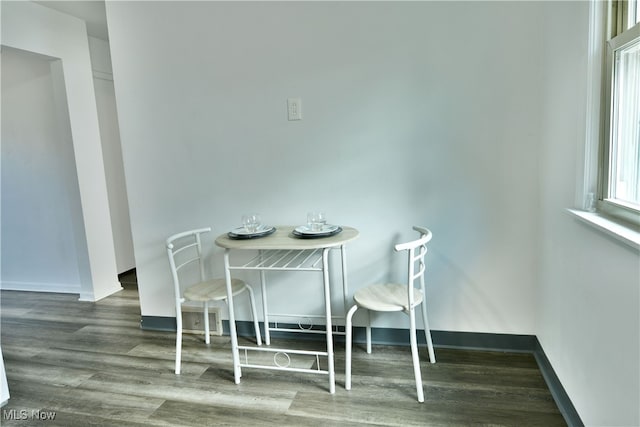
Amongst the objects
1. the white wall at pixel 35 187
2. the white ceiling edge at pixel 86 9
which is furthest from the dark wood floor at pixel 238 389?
the white ceiling edge at pixel 86 9

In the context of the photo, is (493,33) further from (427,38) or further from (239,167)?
(239,167)

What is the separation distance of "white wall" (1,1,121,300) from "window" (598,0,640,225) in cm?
366

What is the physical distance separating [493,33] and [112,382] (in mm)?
2802

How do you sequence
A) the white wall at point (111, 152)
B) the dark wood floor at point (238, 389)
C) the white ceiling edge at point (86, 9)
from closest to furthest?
the dark wood floor at point (238, 389) → the white ceiling edge at point (86, 9) → the white wall at point (111, 152)

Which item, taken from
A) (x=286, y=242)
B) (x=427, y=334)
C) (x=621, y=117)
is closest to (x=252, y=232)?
(x=286, y=242)

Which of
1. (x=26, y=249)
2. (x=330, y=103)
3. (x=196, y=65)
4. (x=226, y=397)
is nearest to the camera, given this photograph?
(x=226, y=397)

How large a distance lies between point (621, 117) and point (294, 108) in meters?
1.63

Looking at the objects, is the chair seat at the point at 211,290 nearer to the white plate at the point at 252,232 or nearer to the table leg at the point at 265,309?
the table leg at the point at 265,309

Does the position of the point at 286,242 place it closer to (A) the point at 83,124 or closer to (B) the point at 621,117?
(B) the point at 621,117

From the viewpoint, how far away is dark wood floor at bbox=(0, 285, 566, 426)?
1.89 meters

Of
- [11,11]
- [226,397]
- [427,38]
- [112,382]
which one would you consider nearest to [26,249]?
[11,11]

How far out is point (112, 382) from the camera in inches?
89.8

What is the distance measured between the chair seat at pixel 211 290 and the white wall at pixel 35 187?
1745mm

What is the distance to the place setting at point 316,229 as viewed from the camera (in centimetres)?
218
